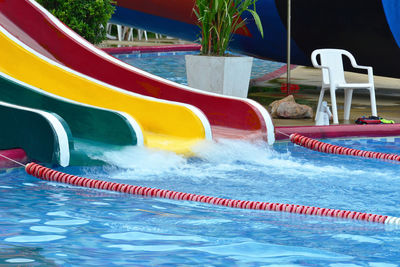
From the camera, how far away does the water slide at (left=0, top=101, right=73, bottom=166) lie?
5930 mm

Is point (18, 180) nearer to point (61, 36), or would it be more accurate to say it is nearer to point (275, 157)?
point (275, 157)

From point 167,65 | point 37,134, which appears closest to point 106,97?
point 37,134

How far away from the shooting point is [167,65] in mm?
16406

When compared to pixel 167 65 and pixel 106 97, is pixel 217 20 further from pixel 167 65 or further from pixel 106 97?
pixel 167 65

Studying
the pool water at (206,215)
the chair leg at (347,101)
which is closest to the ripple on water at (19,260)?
the pool water at (206,215)

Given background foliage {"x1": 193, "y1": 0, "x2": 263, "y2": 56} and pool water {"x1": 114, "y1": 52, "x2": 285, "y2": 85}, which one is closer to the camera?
background foliage {"x1": 193, "y1": 0, "x2": 263, "y2": 56}

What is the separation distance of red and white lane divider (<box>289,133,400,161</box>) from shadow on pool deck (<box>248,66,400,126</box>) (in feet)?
2.52

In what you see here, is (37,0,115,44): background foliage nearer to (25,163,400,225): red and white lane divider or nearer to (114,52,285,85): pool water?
(114,52,285,85): pool water

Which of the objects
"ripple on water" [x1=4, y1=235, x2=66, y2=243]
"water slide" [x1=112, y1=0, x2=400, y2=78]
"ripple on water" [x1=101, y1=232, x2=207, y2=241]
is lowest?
"ripple on water" [x1=4, y1=235, x2=66, y2=243]

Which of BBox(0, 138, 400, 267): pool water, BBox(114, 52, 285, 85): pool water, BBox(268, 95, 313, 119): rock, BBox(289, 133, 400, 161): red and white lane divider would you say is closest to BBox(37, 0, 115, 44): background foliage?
BBox(268, 95, 313, 119): rock

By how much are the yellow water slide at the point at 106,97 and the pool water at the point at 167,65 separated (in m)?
5.54

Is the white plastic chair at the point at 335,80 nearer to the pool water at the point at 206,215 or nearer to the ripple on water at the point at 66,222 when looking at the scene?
the pool water at the point at 206,215

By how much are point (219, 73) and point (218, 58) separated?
6.4 inches

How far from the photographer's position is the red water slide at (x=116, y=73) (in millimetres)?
7297
